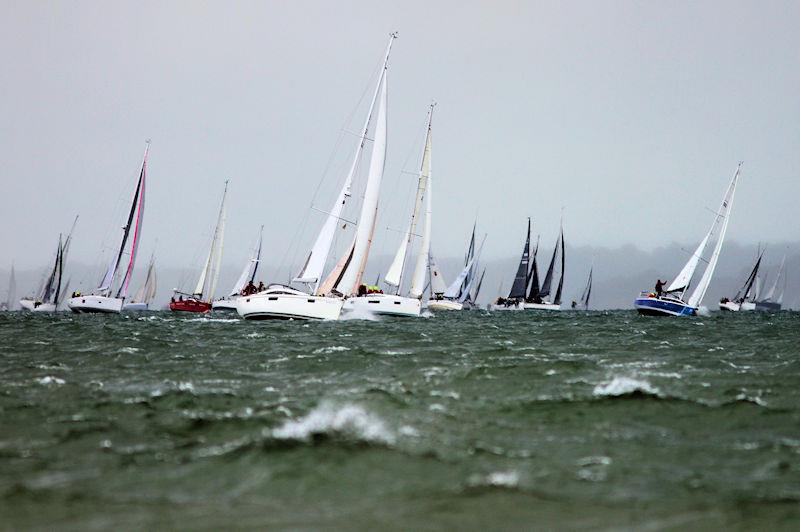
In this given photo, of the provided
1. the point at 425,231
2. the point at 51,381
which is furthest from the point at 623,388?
the point at 425,231

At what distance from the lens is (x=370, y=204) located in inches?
1999

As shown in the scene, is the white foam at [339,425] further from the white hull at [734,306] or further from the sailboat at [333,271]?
the white hull at [734,306]

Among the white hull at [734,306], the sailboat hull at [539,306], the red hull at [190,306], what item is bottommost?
the red hull at [190,306]

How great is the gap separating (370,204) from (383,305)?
28.4 ft

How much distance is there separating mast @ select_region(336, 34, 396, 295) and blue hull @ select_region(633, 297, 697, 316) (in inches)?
1463

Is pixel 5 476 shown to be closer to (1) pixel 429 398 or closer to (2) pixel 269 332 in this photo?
(1) pixel 429 398

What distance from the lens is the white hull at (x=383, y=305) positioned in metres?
53.1

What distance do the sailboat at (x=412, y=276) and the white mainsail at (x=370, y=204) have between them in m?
1.42

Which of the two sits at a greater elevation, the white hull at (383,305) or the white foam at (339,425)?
the white hull at (383,305)

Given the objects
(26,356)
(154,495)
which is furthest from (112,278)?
(154,495)

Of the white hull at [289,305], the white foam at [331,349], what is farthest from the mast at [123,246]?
the white foam at [331,349]

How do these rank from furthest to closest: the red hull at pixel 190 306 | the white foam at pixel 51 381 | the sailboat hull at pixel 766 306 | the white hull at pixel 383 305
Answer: the sailboat hull at pixel 766 306
the red hull at pixel 190 306
the white hull at pixel 383 305
the white foam at pixel 51 381

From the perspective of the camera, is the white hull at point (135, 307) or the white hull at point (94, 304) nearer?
the white hull at point (94, 304)

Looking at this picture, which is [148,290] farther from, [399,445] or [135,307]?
[399,445]
